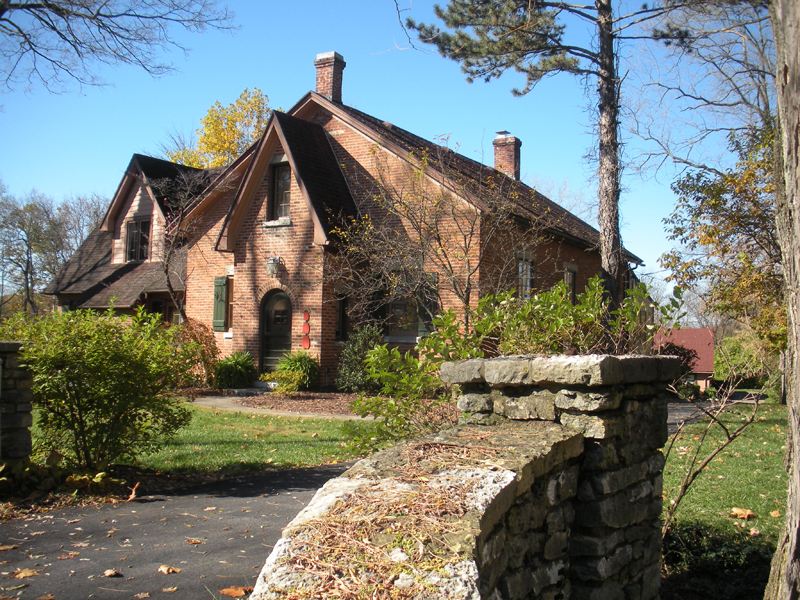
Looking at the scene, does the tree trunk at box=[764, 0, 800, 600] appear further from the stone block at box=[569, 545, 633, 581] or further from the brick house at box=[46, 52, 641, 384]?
the brick house at box=[46, 52, 641, 384]

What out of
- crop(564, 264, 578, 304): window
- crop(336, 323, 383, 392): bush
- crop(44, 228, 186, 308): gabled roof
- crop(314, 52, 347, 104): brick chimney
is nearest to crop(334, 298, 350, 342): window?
crop(336, 323, 383, 392): bush

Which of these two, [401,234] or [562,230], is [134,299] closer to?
[401,234]

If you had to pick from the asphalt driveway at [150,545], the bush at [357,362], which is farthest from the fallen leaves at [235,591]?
the bush at [357,362]

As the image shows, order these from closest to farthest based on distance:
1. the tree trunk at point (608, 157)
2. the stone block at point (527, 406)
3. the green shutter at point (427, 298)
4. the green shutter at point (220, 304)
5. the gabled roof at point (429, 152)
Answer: the stone block at point (527, 406) → the tree trunk at point (608, 157) → the green shutter at point (427, 298) → the gabled roof at point (429, 152) → the green shutter at point (220, 304)

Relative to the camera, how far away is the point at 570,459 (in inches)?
131

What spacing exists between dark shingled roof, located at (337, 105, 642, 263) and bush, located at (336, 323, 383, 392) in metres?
4.19

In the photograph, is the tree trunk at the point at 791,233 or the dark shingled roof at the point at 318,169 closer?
the tree trunk at the point at 791,233

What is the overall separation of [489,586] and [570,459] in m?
1.31

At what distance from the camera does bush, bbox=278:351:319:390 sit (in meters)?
15.0

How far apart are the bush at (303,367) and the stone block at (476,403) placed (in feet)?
36.9

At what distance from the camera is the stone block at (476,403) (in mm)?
3854

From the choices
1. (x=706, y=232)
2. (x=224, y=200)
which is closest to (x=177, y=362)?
(x=706, y=232)

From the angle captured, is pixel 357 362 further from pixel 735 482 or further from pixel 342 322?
pixel 735 482

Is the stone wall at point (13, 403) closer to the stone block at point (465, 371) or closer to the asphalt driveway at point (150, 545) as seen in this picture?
the asphalt driveway at point (150, 545)
